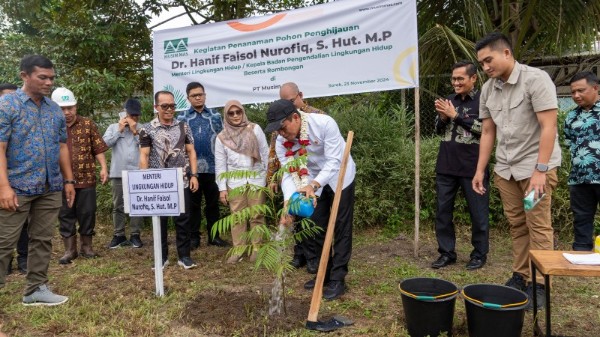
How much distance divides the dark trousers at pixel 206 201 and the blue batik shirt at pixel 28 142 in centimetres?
169

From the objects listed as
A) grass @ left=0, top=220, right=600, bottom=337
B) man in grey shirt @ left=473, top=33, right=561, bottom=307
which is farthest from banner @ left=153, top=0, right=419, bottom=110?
grass @ left=0, top=220, right=600, bottom=337

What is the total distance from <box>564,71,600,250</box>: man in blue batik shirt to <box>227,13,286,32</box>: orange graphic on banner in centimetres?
302

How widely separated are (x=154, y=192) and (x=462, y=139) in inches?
107

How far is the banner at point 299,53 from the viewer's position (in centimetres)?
468

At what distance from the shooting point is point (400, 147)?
6.06m

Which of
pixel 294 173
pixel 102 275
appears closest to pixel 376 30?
pixel 294 173

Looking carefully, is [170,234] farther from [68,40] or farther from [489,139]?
[489,139]

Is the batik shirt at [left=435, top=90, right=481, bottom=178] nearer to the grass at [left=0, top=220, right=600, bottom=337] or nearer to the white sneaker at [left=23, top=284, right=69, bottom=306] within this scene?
the grass at [left=0, top=220, right=600, bottom=337]

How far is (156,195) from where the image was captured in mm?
3795

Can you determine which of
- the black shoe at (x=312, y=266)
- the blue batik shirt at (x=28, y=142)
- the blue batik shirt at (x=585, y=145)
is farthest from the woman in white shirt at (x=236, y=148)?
the blue batik shirt at (x=585, y=145)

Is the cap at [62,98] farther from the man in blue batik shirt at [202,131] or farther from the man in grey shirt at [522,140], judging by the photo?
the man in grey shirt at [522,140]

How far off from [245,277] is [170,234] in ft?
7.62

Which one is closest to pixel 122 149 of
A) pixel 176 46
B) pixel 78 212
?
pixel 78 212

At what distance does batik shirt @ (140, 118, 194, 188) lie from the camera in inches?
177
